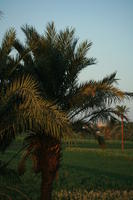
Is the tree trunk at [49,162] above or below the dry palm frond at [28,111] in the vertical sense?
below

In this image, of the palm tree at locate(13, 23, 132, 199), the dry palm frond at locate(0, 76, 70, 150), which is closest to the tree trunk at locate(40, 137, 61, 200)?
the palm tree at locate(13, 23, 132, 199)

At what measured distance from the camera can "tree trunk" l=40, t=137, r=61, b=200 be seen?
10.0m

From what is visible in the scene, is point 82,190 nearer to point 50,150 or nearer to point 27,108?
point 50,150

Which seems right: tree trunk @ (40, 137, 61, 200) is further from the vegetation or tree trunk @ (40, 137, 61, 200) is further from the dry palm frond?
the dry palm frond

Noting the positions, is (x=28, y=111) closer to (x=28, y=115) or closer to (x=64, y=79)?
(x=28, y=115)

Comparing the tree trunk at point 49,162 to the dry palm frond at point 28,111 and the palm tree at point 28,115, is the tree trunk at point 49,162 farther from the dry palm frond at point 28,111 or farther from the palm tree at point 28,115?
the dry palm frond at point 28,111

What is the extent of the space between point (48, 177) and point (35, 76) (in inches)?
122

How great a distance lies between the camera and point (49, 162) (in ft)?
33.0

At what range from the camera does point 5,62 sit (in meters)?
8.43

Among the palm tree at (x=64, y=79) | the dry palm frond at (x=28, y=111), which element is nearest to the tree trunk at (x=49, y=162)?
the palm tree at (x=64, y=79)

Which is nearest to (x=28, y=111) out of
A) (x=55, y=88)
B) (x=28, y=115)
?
(x=28, y=115)

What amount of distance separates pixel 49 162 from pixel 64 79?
8.42 feet

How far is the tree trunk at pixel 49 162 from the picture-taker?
1002cm

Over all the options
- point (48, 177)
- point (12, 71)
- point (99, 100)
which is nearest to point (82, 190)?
point (48, 177)
